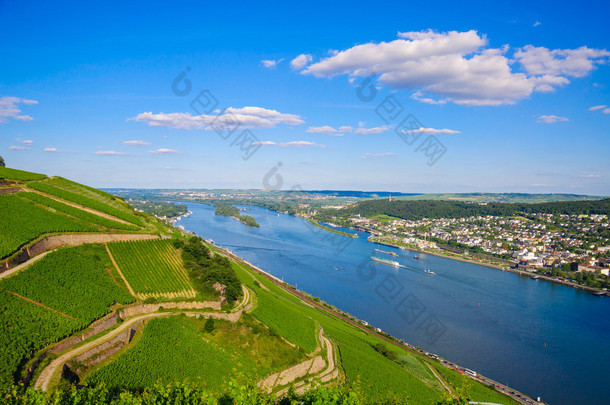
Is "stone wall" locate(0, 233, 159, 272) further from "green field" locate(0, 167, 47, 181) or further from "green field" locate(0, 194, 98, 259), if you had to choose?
"green field" locate(0, 167, 47, 181)

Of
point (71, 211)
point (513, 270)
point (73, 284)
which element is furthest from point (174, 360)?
point (513, 270)

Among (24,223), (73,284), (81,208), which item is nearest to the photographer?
(73,284)

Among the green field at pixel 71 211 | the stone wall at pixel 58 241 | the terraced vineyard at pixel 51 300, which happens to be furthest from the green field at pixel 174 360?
the green field at pixel 71 211

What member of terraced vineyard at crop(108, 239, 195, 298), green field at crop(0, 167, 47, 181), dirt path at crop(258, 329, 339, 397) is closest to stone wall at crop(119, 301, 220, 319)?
terraced vineyard at crop(108, 239, 195, 298)

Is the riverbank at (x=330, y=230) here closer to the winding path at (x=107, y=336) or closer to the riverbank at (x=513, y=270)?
the riverbank at (x=513, y=270)

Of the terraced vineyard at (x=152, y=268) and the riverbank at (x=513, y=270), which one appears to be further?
the riverbank at (x=513, y=270)

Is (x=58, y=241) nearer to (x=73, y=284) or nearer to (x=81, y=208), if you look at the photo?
(x=73, y=284)
